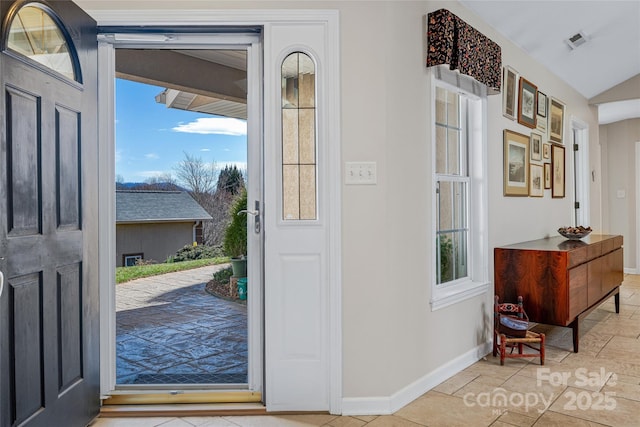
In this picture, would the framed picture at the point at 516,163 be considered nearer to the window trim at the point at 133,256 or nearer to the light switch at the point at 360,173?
the light switch at the point at 360,173

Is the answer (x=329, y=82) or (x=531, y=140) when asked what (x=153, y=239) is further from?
(x=531, y=140)

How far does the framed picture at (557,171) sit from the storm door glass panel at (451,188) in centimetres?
177

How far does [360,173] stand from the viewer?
2398mm

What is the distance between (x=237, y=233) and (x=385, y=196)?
10.2 feet

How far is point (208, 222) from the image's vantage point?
5.56 meters

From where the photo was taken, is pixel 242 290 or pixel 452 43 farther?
pixel 242 290

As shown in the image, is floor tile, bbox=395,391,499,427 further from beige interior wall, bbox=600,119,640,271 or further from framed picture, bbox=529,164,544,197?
beige interior wall, bbox=600,119,640,271

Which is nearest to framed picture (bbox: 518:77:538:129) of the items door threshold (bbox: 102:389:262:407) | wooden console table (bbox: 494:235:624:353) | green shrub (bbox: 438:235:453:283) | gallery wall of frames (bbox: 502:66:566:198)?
gallery wall of frames (bbox: 502:66:566:198)

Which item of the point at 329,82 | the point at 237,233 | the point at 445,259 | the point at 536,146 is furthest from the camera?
the point at 237,233

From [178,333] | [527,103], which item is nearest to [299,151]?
[178,333]

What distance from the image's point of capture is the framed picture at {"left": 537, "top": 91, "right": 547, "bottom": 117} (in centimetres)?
425

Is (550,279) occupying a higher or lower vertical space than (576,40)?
lower

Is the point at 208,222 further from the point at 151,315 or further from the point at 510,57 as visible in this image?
the point at 510,57

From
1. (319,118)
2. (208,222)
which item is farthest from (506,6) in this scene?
(208,222)
